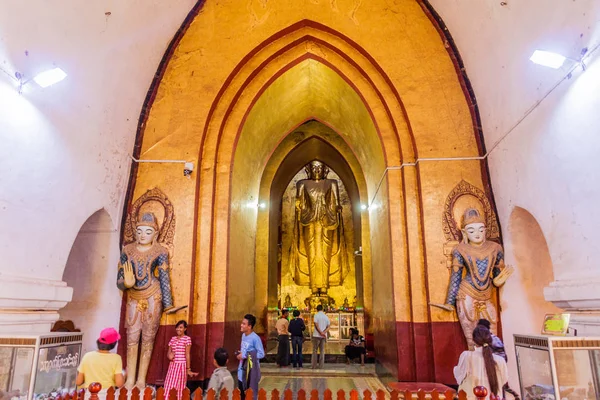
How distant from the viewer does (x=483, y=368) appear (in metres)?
3.42

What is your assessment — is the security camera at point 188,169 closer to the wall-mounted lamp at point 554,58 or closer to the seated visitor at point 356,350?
the wall-mounted lamp at point 554,58

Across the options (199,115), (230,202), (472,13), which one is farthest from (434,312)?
(199,115)

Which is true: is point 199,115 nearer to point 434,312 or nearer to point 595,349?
point 434,312

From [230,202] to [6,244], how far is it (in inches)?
124

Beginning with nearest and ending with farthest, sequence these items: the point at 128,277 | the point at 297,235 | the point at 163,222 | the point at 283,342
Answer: the point at 128,277
the point at 163,222
the point at 283,342
the point at 297,235

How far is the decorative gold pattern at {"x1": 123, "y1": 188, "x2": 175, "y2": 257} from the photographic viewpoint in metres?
6.24

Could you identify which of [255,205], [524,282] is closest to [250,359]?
[524,282]

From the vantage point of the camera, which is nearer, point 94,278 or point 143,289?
point 143,289

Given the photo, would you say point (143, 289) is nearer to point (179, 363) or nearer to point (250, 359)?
point (179, 363)

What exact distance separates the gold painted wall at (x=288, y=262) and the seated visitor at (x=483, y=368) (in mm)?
10632

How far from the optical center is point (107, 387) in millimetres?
3338

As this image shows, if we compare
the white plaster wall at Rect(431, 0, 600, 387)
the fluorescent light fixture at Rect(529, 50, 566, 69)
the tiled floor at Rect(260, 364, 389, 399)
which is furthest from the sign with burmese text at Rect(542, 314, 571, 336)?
the tiled floor at Rect(260, 364, 389, 399)

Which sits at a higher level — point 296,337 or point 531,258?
point 531,258

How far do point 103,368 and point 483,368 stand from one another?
9.35ft
